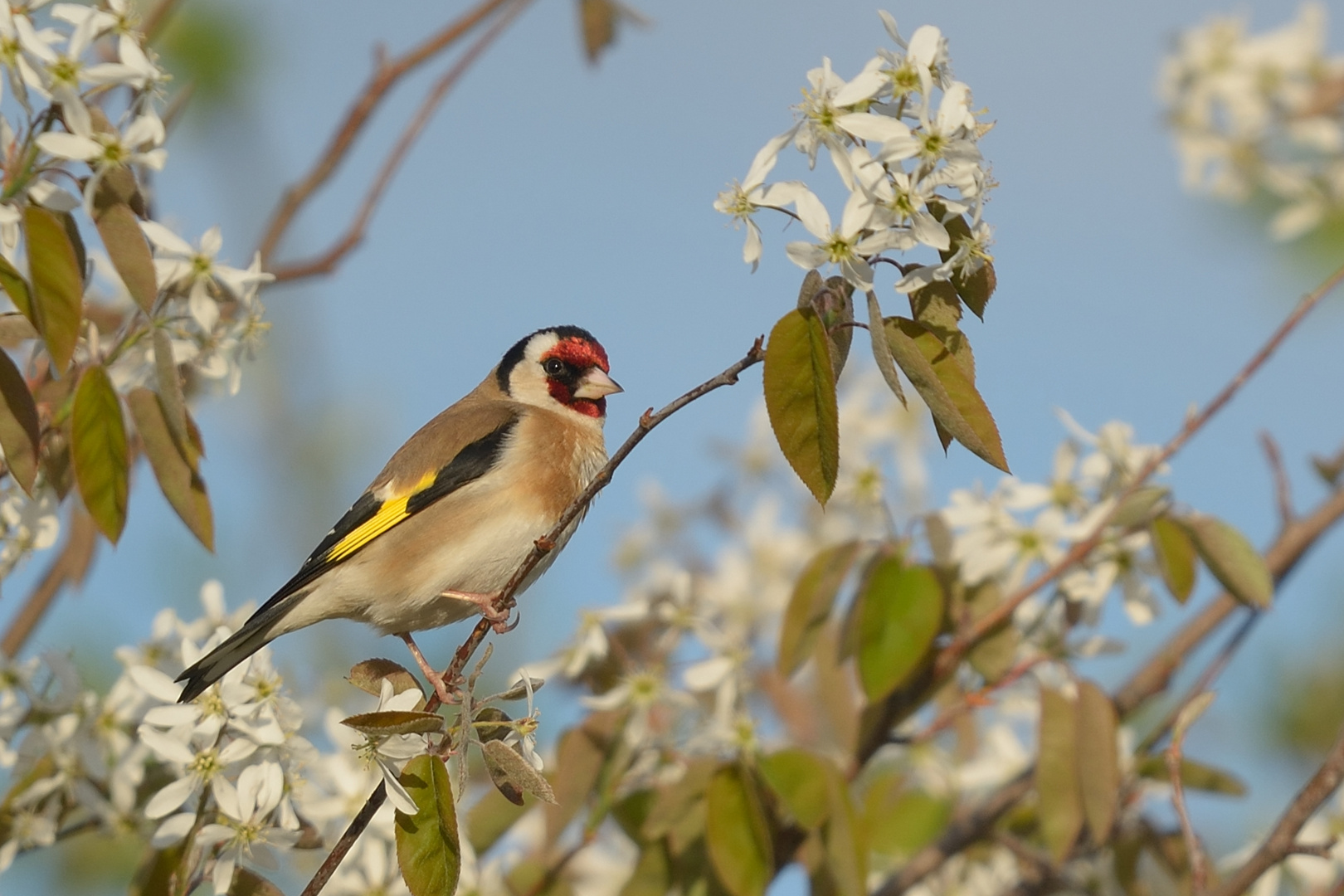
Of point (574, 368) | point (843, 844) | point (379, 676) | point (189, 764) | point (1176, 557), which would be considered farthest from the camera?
point (574, 368)

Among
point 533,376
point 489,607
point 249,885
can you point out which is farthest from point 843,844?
point 533,376

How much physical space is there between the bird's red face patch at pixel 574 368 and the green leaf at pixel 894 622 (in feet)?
5.08

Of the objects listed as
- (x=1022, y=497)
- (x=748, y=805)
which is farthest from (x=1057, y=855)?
(x=1022, y=497)

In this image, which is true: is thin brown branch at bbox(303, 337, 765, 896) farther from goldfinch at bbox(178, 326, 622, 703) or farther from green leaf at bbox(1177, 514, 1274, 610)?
green leaf at bbox(1177, 514, 1274, 610)

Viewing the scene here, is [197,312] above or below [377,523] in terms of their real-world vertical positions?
above

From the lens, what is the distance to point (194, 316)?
3125mm

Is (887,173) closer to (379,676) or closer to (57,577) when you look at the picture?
(379,676)

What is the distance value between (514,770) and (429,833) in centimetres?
20

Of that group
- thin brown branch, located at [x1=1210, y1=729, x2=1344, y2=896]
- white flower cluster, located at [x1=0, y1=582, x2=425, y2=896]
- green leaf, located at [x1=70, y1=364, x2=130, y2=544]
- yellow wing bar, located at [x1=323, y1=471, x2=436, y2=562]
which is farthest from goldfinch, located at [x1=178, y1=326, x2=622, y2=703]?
thin brown branch, located at [x1=1210, y1=729, x2=1344, y2=896]

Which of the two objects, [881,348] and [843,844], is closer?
[881,348]

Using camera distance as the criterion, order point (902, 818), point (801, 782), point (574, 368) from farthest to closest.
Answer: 1. point (574, 368)
2. point (902, 818)
3. point (801, 782)

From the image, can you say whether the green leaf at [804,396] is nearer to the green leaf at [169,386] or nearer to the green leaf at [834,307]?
the green leaf at [834,307]

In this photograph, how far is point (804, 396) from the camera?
2283 millimetres

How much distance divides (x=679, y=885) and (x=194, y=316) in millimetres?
1888
